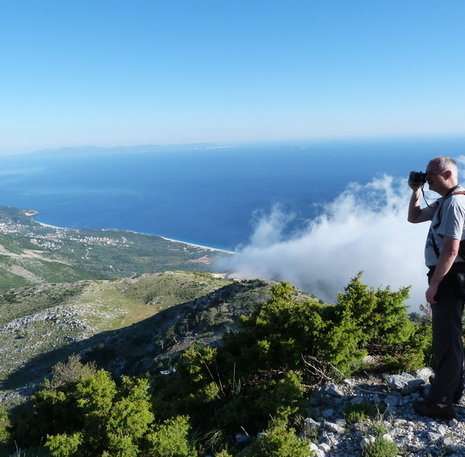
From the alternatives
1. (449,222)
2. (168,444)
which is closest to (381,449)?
(449,222)

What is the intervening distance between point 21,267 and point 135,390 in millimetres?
152127

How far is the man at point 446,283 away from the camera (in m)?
4.61

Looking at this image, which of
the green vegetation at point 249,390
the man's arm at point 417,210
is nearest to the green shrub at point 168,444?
the green vegetation at point 249,390

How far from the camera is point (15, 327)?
59625 mm

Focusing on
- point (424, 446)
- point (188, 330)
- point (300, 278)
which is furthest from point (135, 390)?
point (300, 278)

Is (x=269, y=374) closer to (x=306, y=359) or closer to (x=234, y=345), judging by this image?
(x=306, y=359)

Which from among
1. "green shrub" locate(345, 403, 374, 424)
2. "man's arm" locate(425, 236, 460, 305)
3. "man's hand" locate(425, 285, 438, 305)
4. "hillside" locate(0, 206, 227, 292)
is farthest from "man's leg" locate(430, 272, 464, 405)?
"hillside" locate(0, 206, 227, 292)

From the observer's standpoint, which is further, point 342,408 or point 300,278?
point 300,278

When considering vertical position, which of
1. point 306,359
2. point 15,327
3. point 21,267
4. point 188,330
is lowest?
point 21,267

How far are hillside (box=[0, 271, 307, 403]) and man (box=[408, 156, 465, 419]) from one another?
29.3 m

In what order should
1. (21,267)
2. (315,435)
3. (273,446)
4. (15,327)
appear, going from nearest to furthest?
(273,446)
(315,435)
(15,327)
(21,267)

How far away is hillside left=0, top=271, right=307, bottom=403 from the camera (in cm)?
4088

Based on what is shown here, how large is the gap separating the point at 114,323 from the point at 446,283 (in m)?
64.7

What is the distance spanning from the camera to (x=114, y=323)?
206 ft
